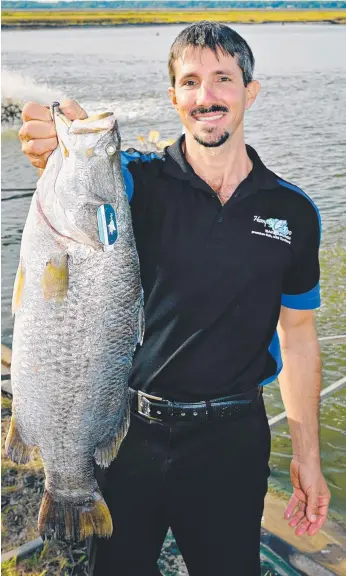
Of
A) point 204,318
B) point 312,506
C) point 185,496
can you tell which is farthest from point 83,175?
point 312,506

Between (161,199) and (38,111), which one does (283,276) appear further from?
(38,111)

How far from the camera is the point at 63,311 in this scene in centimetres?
178

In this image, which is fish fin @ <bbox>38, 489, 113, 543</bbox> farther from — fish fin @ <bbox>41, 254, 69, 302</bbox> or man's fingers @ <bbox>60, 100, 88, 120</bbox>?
man's fingers @ <bbox>60, 100, 88, 120</bbox>

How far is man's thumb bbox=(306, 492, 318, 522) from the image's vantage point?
2373 millimetres

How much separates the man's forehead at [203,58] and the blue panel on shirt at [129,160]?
0.29 metres

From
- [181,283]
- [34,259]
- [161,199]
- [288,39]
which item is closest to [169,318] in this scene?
[181,283]

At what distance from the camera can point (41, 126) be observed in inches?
69.5

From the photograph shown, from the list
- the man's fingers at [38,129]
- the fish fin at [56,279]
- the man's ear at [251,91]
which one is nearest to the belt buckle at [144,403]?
the fish fin at [56,279]

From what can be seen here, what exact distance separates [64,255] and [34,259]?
0.28 feet

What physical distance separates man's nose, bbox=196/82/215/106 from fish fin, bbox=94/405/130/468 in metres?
0.96

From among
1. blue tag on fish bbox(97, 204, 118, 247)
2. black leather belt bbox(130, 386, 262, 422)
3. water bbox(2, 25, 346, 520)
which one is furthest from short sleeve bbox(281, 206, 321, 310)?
water bbox(2, 25, 346, 520)

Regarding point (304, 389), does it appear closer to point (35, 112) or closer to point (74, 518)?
point (74, 518)

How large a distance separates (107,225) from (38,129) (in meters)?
0.31

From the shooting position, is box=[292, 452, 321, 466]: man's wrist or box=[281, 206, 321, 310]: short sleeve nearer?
box=[281, 206, 321, 310]: short sleeve
